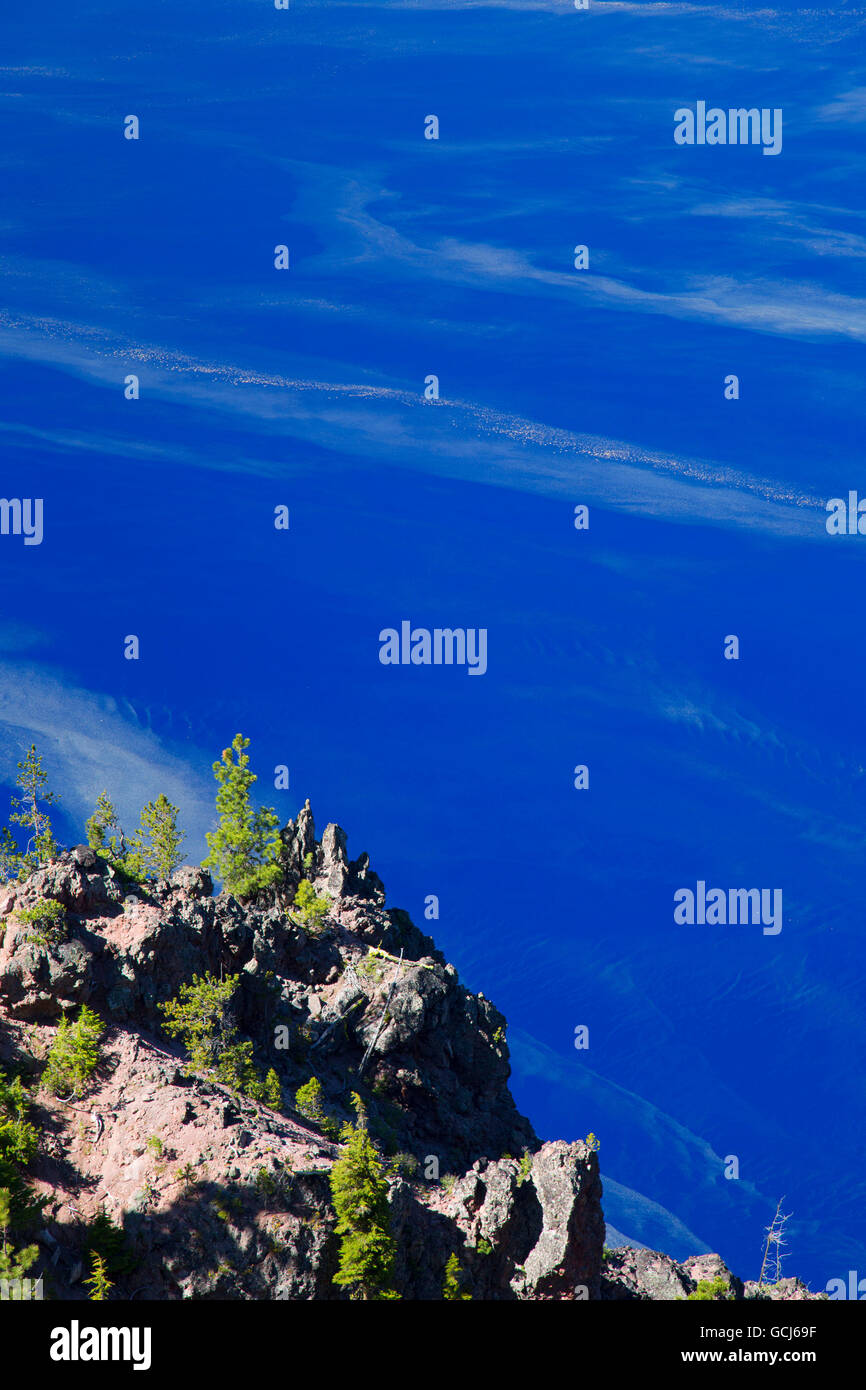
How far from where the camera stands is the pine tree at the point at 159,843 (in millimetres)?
64625

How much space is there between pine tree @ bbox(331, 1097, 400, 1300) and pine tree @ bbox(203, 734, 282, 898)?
21154mm

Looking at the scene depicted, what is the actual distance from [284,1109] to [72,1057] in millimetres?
8573

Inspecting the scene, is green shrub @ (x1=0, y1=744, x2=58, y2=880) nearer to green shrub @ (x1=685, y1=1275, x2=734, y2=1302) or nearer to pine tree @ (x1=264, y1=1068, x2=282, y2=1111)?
pine tree @ (x1=264, y1=1068, x2=282, y2=1111)

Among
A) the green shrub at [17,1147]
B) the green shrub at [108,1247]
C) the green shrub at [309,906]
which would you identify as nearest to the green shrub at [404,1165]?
the green shrub at [309,906]

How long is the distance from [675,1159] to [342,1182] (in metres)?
146

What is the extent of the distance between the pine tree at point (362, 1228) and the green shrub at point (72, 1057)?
27.2 feet

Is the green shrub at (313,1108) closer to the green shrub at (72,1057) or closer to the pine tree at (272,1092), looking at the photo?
the pine tree at (272,1092)

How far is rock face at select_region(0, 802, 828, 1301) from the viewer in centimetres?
4488

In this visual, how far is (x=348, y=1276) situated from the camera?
1780 inches

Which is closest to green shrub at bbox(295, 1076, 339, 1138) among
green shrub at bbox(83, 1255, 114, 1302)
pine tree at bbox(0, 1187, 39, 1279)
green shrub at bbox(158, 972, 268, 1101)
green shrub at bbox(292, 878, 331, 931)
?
green shrub at bbox(158, 972, 268, 1101)

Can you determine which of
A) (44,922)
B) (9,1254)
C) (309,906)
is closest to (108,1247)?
(9,1254)

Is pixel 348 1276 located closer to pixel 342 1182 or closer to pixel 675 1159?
pixel 342 1182
